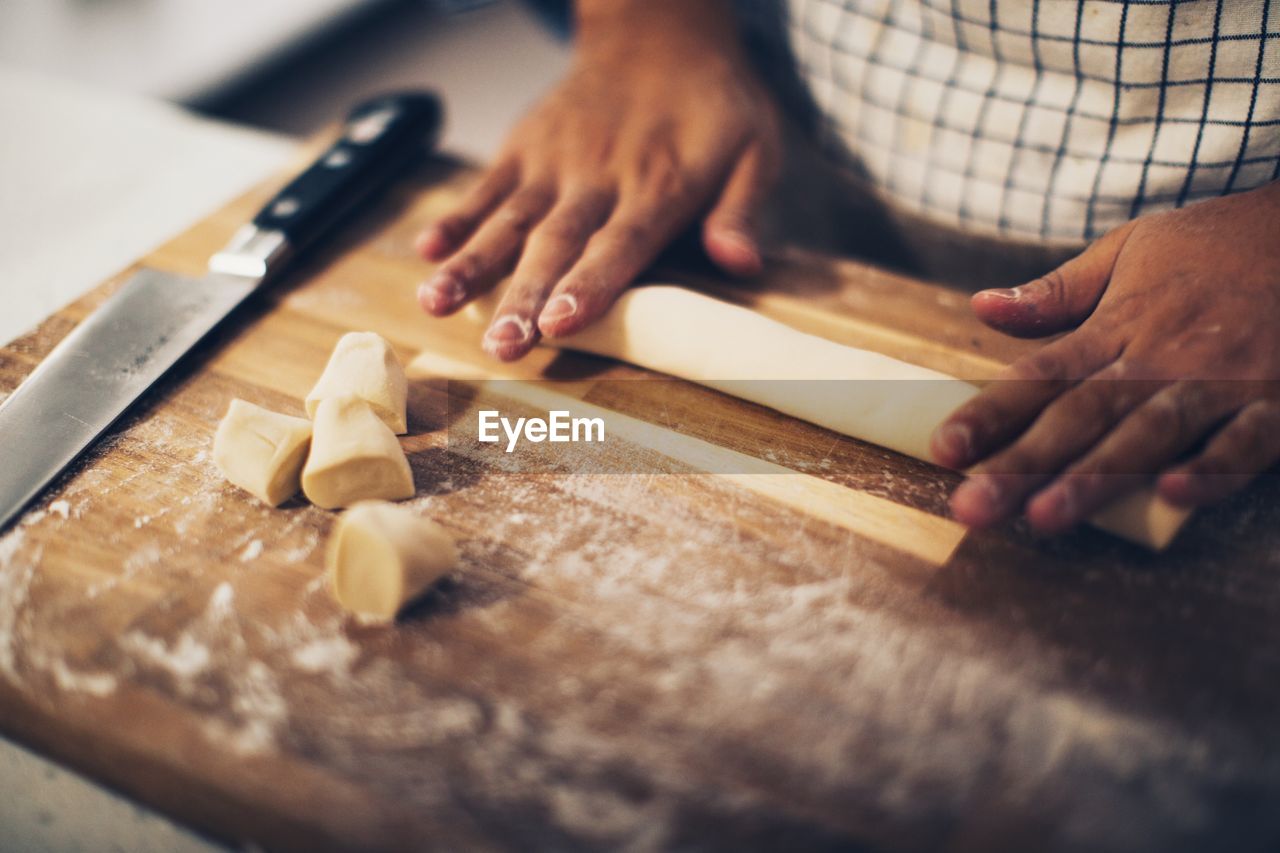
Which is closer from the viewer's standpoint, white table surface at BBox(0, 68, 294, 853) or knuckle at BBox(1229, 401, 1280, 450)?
knuckle at BBox(1229, 401, 1280, 450)

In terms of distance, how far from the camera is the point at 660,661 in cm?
78

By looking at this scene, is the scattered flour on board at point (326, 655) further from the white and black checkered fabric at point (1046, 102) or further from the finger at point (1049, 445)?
the white and black checkered fabric at point (1046, 102)

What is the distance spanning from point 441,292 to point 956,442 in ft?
2.02

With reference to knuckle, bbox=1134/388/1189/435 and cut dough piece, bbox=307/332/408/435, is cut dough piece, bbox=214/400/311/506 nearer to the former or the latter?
cut dough piece, bbox=307/332/408/435

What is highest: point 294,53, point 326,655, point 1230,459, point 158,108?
point 158,108

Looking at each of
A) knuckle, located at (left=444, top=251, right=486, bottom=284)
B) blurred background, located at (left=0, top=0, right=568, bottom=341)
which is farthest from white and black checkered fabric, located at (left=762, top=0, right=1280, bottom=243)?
blurred background, located at (left=0, top=0, right=568, bottom=341)

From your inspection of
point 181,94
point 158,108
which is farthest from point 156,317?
point 181,94

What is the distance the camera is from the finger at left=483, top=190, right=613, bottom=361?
101cm

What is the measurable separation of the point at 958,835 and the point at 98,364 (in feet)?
3.38

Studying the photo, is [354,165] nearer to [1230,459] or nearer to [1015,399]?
[1015,399]

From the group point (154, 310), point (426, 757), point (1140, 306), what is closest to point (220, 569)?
point (426, 757)

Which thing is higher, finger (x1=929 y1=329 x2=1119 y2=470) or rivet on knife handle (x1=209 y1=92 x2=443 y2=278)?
rivet on knife handle (x1=209 y1=92 x2=443 y2=278)

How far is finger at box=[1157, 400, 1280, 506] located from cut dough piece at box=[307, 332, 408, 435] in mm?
768

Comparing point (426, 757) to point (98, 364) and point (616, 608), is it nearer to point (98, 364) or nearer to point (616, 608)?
point (616, 608)
